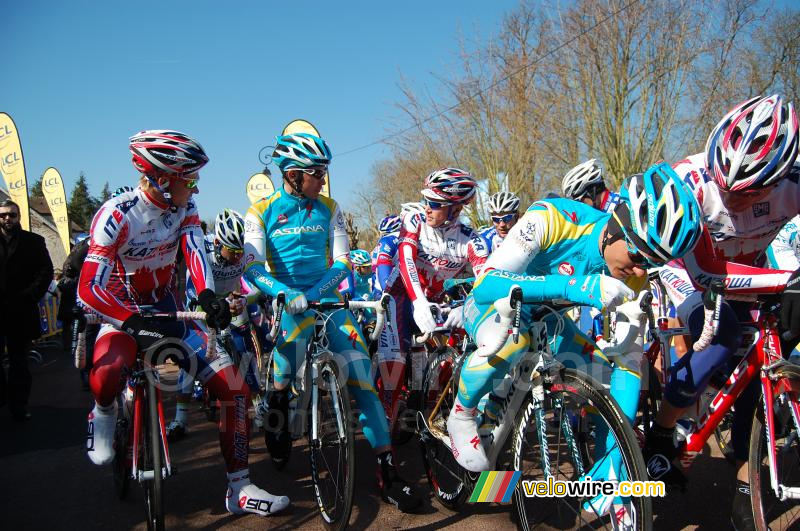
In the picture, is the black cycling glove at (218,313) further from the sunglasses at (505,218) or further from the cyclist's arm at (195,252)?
the sunglasses at (505,218)

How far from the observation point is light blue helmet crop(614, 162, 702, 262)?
2.25m

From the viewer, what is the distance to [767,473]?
260 centimetres

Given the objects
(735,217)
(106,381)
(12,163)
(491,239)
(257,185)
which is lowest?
(106,381)

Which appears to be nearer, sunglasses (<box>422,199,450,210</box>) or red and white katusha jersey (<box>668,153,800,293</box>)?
red and white katusha jersey (<box>668,153,800,293</box>)

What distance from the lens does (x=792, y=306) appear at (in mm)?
2381

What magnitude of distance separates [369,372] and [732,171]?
94.5 inches

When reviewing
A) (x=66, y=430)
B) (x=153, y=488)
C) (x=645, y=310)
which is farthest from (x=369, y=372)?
(x=66, y=430)

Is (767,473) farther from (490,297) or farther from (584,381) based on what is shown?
(490,297)

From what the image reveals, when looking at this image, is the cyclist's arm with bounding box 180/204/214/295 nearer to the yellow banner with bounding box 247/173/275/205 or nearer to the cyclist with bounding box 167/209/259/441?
the cyclist with bounding box 167/209/259/441

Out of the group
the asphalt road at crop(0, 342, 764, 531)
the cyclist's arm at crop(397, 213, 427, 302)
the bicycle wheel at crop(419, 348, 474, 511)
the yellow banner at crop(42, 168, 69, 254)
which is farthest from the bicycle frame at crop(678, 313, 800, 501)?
the yellow banner at crop(42, 168, 69, 254)

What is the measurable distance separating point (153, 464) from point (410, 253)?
243 cm

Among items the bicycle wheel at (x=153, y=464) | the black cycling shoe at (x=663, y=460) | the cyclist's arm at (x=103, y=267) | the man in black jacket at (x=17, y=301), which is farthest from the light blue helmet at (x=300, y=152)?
the man in black jacket at (x=17, y=301)

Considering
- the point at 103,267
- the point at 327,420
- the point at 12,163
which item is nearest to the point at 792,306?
the point at 327,420

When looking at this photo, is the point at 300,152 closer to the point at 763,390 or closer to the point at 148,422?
the point at 148,422
